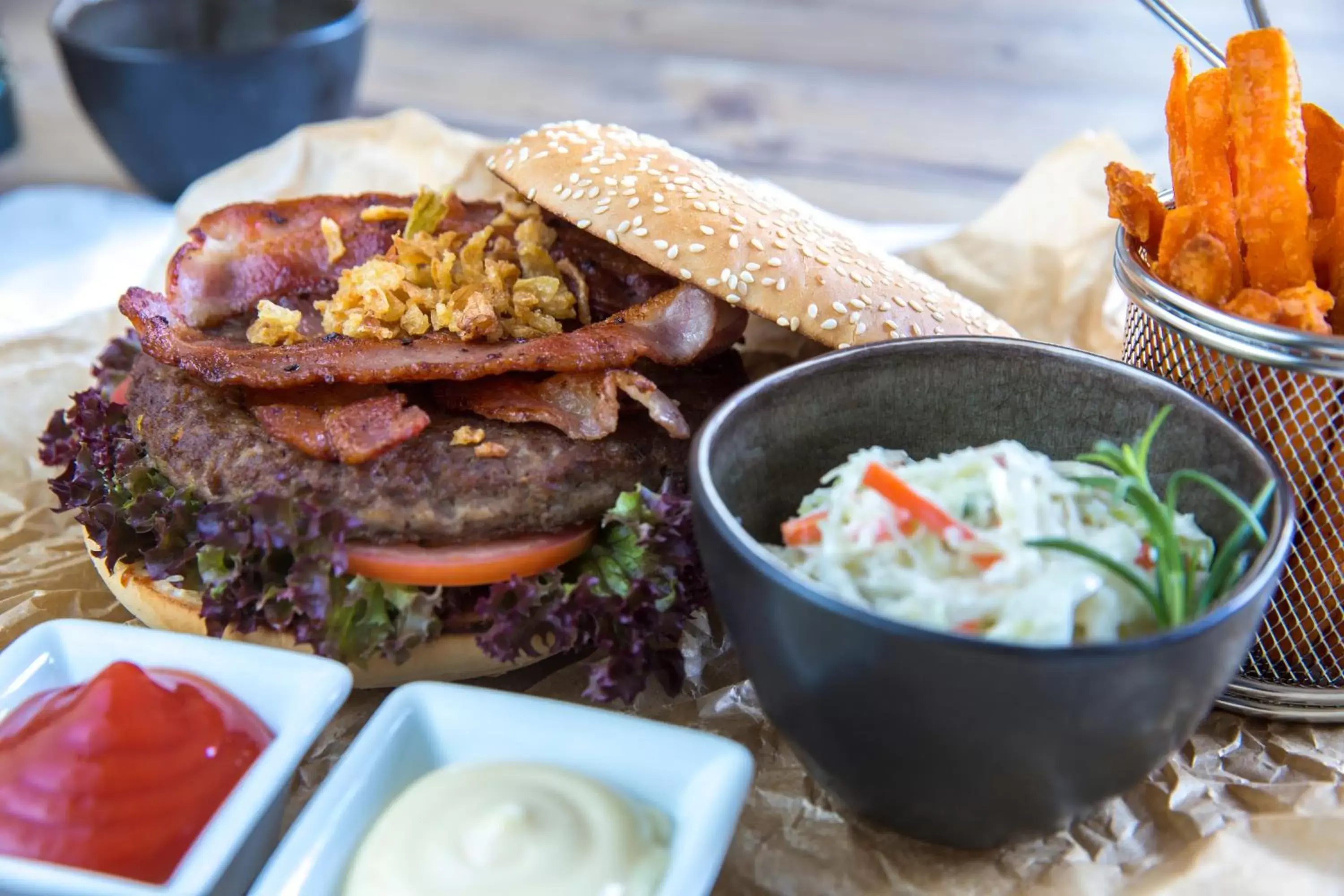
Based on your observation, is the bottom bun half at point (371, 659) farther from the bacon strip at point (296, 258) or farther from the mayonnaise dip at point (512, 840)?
the bacon strip at point (296, 258)

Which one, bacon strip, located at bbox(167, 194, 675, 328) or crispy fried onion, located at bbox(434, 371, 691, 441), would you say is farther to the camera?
bacon strip, located at bbox(167, 194, 675, 328)

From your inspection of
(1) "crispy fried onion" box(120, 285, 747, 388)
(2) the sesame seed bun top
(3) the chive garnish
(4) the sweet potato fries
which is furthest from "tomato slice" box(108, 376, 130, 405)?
(4) the sweet potato fries

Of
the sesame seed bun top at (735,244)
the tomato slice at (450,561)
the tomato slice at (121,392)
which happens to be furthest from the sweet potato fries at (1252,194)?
the tomato slice at (121,392)

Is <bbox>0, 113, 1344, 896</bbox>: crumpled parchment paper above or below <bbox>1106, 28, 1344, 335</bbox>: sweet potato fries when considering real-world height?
below

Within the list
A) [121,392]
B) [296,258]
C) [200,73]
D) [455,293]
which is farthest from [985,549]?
[200,73]

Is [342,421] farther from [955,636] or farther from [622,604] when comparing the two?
[955,636]

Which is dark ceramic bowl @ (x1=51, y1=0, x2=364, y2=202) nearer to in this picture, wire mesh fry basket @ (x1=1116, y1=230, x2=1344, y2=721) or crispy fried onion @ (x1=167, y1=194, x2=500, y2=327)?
crispy fried onion @ (x1=167, y1=194, x2=500, y2=327)
